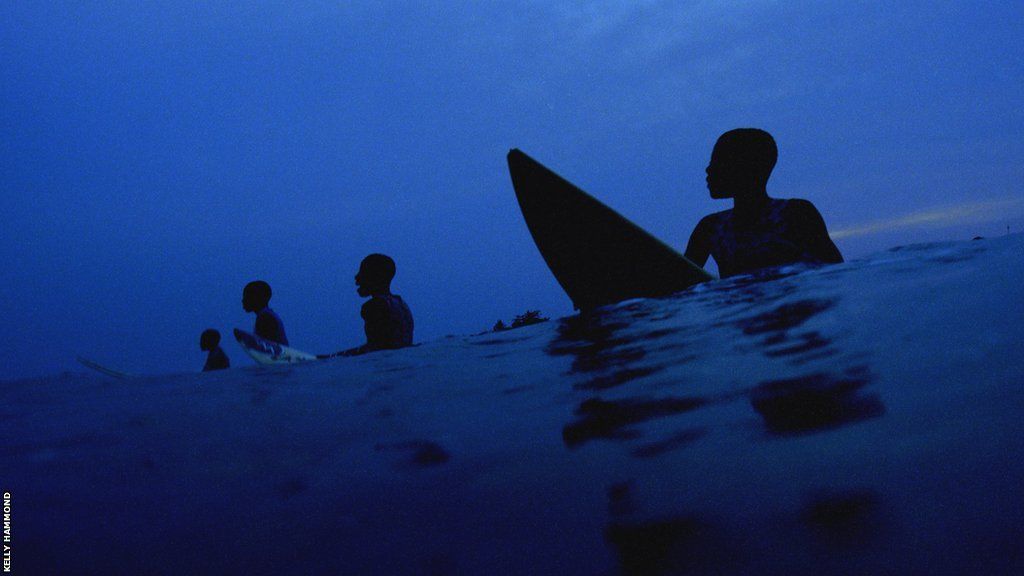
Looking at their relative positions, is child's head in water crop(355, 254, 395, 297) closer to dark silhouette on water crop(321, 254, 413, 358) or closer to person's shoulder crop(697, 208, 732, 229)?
dark silhouette on water crop(321, 254, 413, 358)

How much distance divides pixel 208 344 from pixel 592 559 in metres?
8.03

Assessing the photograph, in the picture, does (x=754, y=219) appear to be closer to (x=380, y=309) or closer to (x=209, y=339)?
(x=380, y=309)

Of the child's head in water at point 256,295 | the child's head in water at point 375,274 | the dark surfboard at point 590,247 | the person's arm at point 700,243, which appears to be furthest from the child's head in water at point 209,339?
the person's arm at point 700,243

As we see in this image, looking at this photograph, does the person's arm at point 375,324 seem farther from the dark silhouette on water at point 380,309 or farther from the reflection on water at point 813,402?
the reflection on water at point 813,402

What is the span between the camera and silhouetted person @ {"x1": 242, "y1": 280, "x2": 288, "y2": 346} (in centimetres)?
464

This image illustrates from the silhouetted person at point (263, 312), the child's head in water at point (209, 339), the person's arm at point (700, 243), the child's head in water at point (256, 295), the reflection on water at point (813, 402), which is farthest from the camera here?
the child's head in water at point (209, 339)

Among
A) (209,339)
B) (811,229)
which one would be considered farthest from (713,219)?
(209,339)

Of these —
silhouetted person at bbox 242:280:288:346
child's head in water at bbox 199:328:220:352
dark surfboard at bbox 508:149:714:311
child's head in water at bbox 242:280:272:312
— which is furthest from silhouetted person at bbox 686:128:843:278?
child's head in water at bbox 199:328:220:352

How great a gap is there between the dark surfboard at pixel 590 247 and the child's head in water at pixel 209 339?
415cm

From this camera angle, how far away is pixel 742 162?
2818 millimetres

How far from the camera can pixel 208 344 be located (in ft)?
24.6

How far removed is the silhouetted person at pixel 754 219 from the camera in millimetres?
2717

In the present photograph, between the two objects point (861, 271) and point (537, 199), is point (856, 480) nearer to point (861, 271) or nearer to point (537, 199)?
point (861, 271)

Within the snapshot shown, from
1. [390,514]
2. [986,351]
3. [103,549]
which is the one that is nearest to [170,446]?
[103,549]
